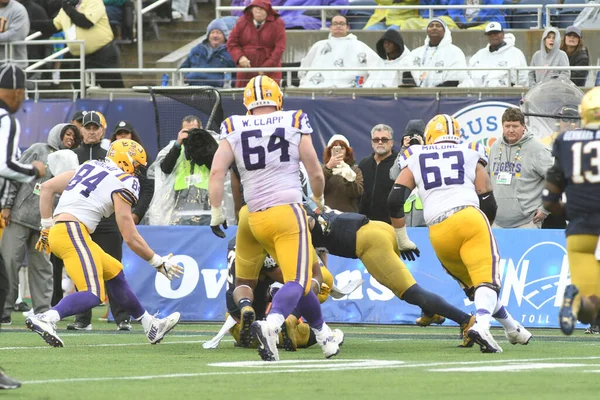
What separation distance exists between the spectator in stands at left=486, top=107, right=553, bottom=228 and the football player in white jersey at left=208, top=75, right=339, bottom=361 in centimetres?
420

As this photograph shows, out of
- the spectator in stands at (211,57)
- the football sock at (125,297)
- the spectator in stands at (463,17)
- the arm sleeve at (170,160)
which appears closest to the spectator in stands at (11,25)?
the spectator in stands at (211,57)

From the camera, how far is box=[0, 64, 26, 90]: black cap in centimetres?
771

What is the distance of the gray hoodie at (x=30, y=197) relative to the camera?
14.3m

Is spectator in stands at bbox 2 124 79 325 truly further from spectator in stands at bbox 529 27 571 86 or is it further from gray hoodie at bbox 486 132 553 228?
spectator in stands at bbox 529 27 571 86

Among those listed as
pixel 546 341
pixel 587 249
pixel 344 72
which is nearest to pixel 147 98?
pixel 344 72

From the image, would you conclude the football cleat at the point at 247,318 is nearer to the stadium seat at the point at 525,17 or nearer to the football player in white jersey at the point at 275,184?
the football player in white jersey at the point at 275,184

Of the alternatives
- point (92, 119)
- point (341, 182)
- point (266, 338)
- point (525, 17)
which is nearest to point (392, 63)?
point (525, 17)

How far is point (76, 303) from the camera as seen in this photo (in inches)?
414

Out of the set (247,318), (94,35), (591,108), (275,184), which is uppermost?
(591,108)

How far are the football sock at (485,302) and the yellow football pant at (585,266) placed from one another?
160cm

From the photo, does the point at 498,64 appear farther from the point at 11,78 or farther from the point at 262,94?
the point at 11,78

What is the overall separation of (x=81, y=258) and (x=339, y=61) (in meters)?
7.54

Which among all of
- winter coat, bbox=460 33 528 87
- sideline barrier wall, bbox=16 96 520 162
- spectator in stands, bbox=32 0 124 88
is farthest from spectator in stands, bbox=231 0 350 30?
winter coat, bbox=460 33 528 87

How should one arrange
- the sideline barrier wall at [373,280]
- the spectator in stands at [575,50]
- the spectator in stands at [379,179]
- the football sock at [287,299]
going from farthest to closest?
the spectator in stands at [575,50] → the spectator in stands at [379,179] → the sideline barrier wall at [373,280] → the football sock at [287,299]
